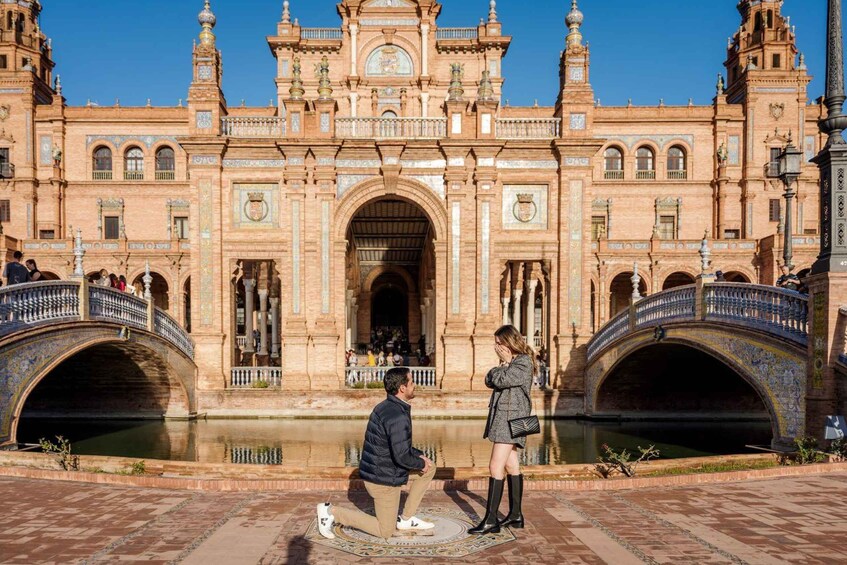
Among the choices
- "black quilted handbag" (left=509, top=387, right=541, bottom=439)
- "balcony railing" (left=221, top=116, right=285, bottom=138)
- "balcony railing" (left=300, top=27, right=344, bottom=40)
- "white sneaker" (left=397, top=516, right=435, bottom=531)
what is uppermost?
"balcony railing" (left=300, top=27, right=344, bottom=40)

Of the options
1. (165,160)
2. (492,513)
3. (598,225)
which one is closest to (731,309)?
(492,513)

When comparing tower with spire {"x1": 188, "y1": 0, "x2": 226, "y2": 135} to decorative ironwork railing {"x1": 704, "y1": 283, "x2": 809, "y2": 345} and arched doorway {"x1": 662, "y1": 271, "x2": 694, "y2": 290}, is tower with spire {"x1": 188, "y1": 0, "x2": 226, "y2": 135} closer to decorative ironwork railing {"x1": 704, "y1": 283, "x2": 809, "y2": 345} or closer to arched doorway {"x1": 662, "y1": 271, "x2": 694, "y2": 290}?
decorative ironwork railing {"x1": 704, "y1": 283, "x2": 809, "y2": 345}

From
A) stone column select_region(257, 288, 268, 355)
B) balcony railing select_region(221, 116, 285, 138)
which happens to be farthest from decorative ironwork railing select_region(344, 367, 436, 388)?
balcony railing select_region(221, 116, 285, 138)

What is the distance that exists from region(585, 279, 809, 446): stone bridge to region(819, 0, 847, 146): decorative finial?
9.08ft

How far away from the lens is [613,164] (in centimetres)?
3731

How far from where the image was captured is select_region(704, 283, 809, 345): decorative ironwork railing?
10961 mm

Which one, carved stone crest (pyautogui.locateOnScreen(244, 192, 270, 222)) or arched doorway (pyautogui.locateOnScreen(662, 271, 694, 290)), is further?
arched doorway (pyautogui.locateOnScreen(662, 271, 694, 290))

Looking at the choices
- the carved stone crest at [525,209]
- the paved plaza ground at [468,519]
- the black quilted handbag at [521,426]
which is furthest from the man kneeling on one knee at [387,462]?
the carved stone crest at [525,209]

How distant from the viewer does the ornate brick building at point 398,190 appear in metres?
19.5

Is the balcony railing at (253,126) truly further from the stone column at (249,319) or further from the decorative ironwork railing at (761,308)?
the decorative ironwork railing at (761,308)

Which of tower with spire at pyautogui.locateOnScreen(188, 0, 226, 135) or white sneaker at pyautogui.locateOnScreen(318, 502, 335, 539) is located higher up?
tower with spire at pyautogui.locateOnScreen(188, 0, 226, 135)

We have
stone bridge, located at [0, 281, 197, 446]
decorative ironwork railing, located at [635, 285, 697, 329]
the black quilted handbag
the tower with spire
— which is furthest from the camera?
the tower with spire

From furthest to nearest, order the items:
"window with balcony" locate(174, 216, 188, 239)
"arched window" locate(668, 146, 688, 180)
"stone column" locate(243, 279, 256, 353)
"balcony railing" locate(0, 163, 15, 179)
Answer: "window with balcony" locate(174, 216, 188, 239)
"arched window" locate(668, 146, 688, 180)
"balcony railing" locate(0, 163, 15, 179)
"stone column" locate(243, 279, 256, 353)

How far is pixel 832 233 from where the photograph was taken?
983 cm
